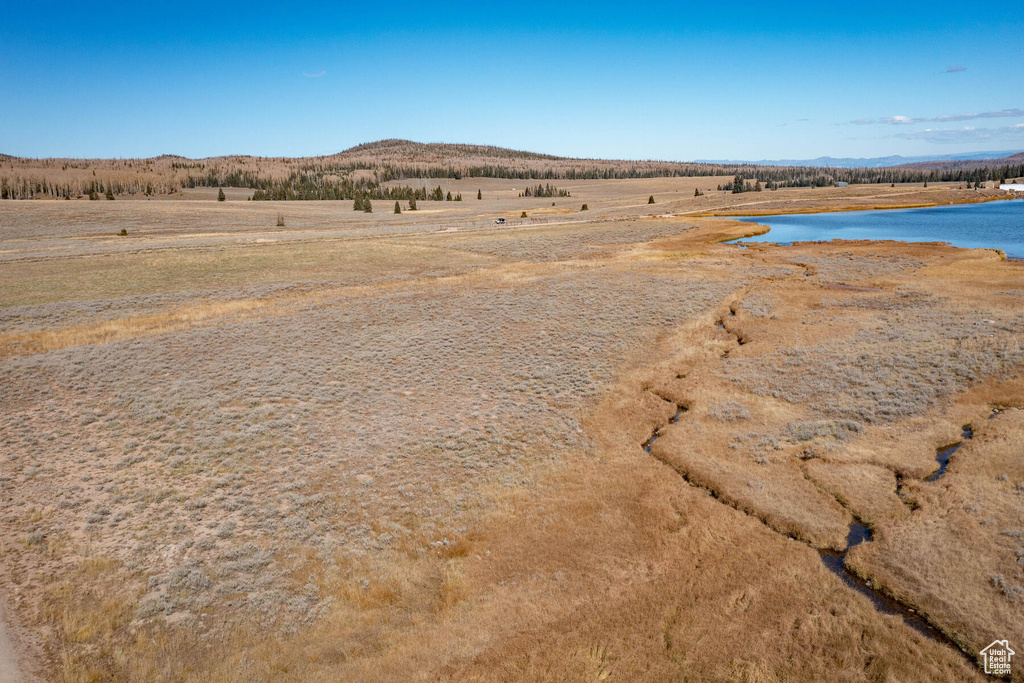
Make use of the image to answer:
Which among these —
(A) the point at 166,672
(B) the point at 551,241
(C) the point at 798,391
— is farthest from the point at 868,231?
(A) the point at 166,672

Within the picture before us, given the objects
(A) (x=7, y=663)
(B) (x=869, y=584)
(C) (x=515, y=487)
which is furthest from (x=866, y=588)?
(A) (x=7, y=663)

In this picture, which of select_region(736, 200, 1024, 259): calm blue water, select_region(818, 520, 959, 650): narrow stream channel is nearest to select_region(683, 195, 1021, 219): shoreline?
select_region(736, 200, 1024, 259): calm blue water

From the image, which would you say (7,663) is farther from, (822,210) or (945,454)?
(822,210)

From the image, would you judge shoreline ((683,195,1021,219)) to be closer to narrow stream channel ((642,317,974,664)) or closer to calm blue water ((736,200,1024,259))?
calm blue water ((736,200,1024,259))

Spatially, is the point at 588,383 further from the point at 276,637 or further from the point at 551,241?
the point at 551,241

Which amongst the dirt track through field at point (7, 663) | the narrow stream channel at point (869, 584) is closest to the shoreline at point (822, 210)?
the narrow stream channel at point (869, 584)

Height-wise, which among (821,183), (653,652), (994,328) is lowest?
(653,652)

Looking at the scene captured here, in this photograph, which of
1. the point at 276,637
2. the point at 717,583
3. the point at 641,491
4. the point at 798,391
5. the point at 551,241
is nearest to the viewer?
the point at 276,637
